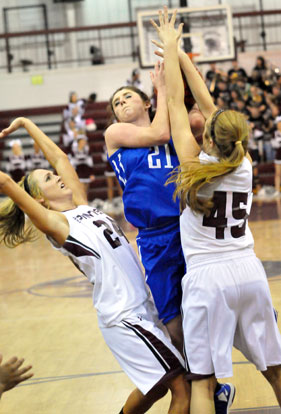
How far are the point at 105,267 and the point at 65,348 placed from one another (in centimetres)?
216

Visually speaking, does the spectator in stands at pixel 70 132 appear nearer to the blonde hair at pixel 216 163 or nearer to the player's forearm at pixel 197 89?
the player's forearm at pixel 197 89

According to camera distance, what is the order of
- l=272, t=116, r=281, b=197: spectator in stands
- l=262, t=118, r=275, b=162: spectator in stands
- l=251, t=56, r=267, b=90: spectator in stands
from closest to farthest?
l=272, t=116, r=281, b=197: spectator in stands < l=262, t=118, r=275, b=162: spectator in stands < l=251, t=56, r=267, b=90: spectator in stands

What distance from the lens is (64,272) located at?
329 inches

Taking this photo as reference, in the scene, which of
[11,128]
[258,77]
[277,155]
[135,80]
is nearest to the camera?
[11,128]

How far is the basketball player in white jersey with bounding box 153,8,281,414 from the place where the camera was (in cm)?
291

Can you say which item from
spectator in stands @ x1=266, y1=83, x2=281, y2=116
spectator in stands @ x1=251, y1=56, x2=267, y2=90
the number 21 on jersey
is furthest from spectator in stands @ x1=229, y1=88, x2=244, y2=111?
the number 21 on jersey

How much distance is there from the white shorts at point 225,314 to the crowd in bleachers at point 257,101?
39.7 feet

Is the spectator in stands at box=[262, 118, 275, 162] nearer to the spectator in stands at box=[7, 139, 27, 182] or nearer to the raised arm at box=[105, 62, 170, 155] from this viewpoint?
the spectator in stands at box=[7, 139, 27, 182]

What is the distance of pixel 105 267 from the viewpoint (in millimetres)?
3158

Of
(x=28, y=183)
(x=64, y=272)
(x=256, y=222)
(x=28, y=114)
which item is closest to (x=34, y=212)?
(x=28, y=183)

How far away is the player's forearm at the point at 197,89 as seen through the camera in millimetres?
3258

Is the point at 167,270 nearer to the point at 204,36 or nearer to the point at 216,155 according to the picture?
the point at 216,155

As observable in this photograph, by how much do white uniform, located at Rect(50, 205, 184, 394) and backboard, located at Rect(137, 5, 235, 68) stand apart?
12310 mm

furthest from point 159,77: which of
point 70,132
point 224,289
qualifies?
point 70,132
